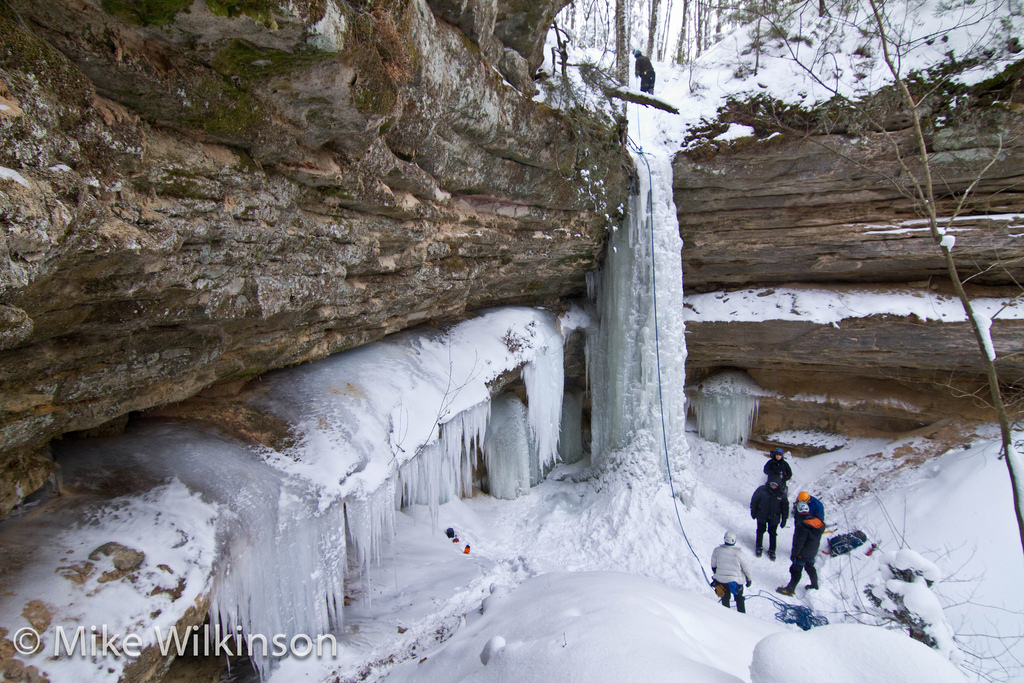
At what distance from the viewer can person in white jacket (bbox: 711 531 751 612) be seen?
4734 millimetres

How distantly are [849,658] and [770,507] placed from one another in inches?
180

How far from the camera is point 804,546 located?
5059mm

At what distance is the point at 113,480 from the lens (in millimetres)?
2967

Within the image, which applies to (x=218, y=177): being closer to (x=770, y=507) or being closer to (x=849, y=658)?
(x=849, y=658)

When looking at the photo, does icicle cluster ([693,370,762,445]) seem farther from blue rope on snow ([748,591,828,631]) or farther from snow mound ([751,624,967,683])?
snow mound ([751,624,967,683])

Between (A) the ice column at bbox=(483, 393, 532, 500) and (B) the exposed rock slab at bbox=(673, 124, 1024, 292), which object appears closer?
(B) the exposed rock slab at bbox=(673, 124, 1024, 292)

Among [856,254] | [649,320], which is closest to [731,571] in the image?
[649,320]

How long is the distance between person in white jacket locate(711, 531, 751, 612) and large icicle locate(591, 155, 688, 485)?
1953 mm

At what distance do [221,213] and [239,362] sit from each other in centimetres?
144

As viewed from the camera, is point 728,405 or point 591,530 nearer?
point 591,530

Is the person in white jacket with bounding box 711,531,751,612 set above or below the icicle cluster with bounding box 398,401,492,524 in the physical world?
below

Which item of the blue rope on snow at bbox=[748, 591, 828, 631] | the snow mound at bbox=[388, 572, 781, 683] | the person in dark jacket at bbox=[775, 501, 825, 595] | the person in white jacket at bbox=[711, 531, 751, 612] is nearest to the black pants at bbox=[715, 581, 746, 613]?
the person in white jacket at bbox=[711, 531, 751, 612]

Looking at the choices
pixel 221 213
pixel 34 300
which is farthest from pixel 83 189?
pixel 221 213

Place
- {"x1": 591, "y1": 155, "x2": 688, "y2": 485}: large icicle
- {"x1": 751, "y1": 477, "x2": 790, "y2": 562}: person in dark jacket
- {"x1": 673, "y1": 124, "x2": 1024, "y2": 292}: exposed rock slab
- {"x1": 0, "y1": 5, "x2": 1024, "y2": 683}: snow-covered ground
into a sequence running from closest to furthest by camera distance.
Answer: {"x1": 0, "y1": 5, "x2": 1024, "y2": 683}: snow-covered ground
{"x1": 751, "y1": 477, "x2": 790, "y2": 562}: person in dark jacket
{"x1": 673, "y1": 124, "x2": 1024, "y2": 292}: exposed rock slab
{"x1": 591, "y1": 155, "x2": 688, "y2": 485}: large icicle
